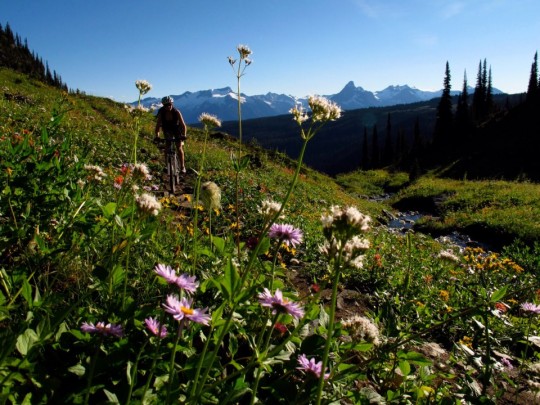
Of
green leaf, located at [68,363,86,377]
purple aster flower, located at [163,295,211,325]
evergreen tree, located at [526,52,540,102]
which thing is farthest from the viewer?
evergreen tree, located at [526,52,540,102]

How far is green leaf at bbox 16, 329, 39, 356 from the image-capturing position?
1687 millimetres

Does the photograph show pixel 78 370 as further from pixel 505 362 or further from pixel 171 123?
pixel 171 123

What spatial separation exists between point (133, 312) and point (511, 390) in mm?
3404

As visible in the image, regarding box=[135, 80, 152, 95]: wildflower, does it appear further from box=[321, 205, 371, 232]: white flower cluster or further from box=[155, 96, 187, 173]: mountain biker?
box=[155, 96, 187, 173]: mountain biker

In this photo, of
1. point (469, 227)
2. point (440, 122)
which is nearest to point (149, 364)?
point (469, 227)

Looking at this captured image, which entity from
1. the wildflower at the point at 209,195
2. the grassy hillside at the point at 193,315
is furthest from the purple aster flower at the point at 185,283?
the wildflower at the point at 209,195

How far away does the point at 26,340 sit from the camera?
1720mm

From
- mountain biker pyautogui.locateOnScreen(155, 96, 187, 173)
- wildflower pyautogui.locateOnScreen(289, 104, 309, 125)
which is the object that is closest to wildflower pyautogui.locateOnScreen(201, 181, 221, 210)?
wildflower pyautogui.locateOnScreen(289, 104, 309, 125)

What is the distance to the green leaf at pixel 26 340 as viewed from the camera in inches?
66.4

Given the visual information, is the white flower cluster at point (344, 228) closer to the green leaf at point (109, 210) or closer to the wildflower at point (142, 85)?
the green leaf at point (109, 210)

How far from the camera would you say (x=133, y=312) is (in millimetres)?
2072

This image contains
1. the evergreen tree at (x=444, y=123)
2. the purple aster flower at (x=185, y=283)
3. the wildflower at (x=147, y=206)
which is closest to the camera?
the purple aster flower at (x=185, y=283)

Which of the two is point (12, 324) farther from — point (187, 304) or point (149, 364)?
point (187, 304)

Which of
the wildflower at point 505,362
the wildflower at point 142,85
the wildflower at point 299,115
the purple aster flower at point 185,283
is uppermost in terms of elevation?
the wildflower at point 142,85
